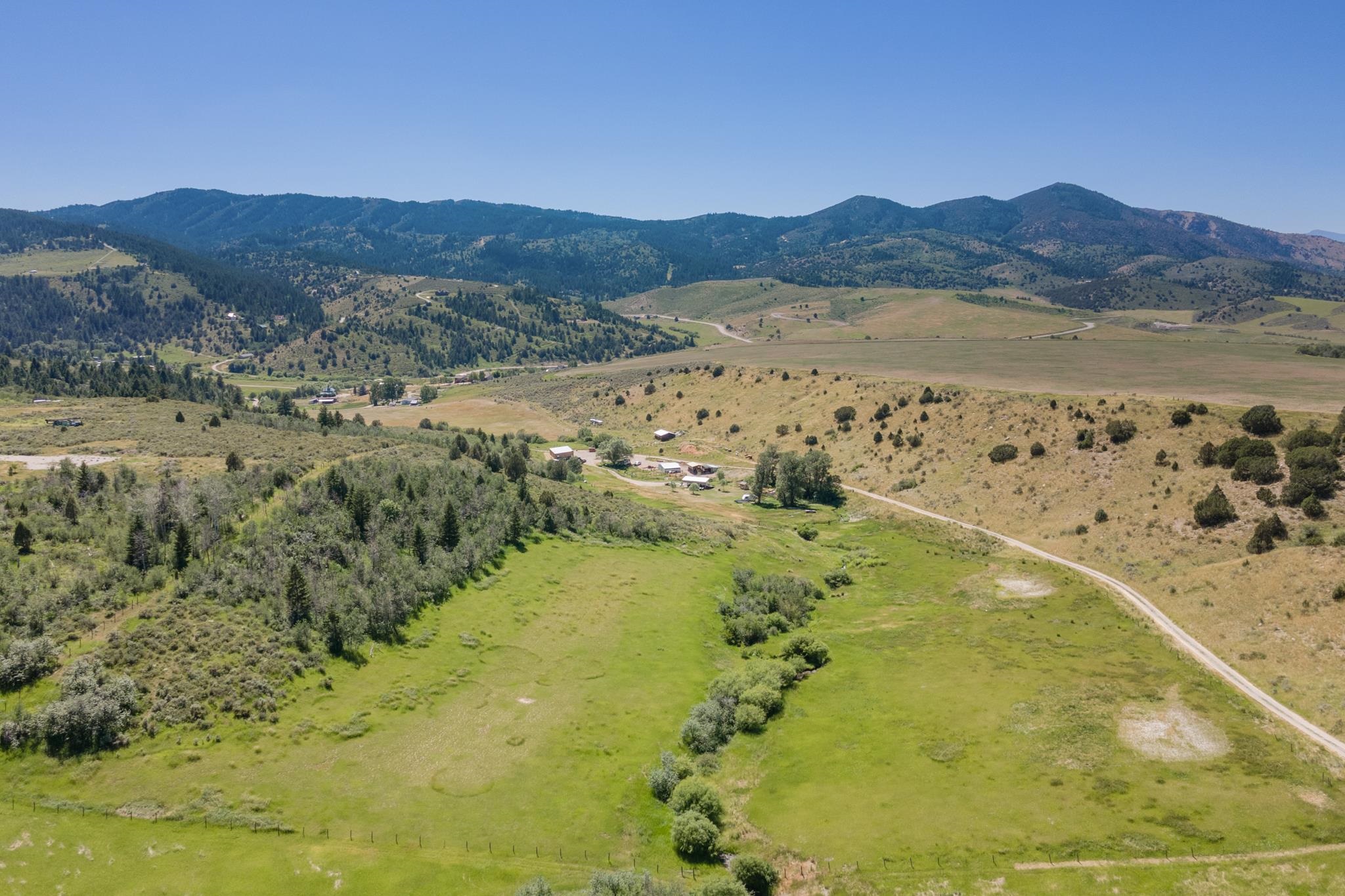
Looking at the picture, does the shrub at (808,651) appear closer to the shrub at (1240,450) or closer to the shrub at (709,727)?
the shrub at (709,727)

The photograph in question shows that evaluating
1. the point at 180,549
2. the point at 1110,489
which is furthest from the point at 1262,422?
the point at 180,549

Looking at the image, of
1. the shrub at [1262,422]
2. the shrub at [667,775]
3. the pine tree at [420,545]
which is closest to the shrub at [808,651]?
the shrub at [667,775]

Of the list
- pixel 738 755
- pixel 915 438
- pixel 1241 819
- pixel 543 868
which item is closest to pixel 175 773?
pixel 543 868

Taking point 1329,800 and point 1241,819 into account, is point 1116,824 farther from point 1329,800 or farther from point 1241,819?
point 1329,800

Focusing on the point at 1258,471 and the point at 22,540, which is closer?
the point at 22,540

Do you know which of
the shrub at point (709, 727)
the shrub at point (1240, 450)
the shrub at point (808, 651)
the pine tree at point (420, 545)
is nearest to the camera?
the shrub at point (709, 727)

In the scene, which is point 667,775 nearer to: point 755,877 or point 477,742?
point 755,877

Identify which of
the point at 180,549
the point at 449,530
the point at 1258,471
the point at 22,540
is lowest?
the point at 449,530
